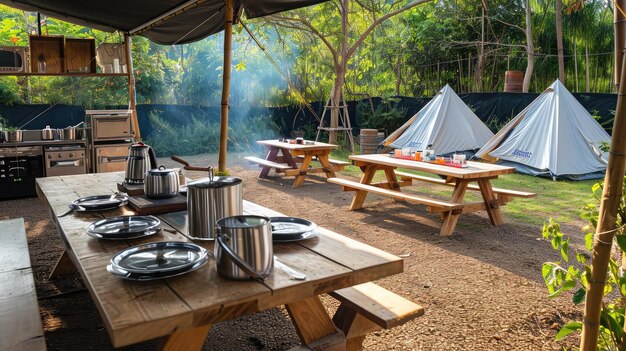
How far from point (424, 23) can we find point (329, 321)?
13.6 meters

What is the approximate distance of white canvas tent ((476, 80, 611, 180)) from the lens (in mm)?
8109

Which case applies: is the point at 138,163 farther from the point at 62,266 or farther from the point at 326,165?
the point at 326,165

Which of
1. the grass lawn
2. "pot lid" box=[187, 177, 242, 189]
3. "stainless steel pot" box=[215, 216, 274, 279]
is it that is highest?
"pot lid" box=[187, 177, 242, 189]

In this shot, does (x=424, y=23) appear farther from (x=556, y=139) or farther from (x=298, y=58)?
(x=556, y=139)

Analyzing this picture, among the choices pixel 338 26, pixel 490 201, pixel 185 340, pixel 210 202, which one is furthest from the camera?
pixel 338 26

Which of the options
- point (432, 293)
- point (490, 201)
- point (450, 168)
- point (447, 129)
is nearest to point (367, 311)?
point (432, 293)

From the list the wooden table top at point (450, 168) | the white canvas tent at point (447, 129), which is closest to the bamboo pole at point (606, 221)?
the wooden table top at point (450, 168)

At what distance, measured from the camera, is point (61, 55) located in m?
6.49

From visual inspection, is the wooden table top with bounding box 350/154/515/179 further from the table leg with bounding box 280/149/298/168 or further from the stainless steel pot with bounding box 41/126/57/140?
A: the stainless steel pot with bounding box 41/126/57/140

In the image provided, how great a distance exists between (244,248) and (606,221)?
1.04 metres

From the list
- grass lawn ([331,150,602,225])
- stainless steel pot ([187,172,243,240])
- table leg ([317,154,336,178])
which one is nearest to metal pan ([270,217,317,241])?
stainless steel pot ([187,172,243,240])

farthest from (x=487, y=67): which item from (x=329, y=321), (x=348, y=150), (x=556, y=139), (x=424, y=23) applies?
(x=329, y=321)

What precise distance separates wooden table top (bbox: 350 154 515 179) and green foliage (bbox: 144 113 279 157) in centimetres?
653

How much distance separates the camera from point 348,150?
12.1 meters
